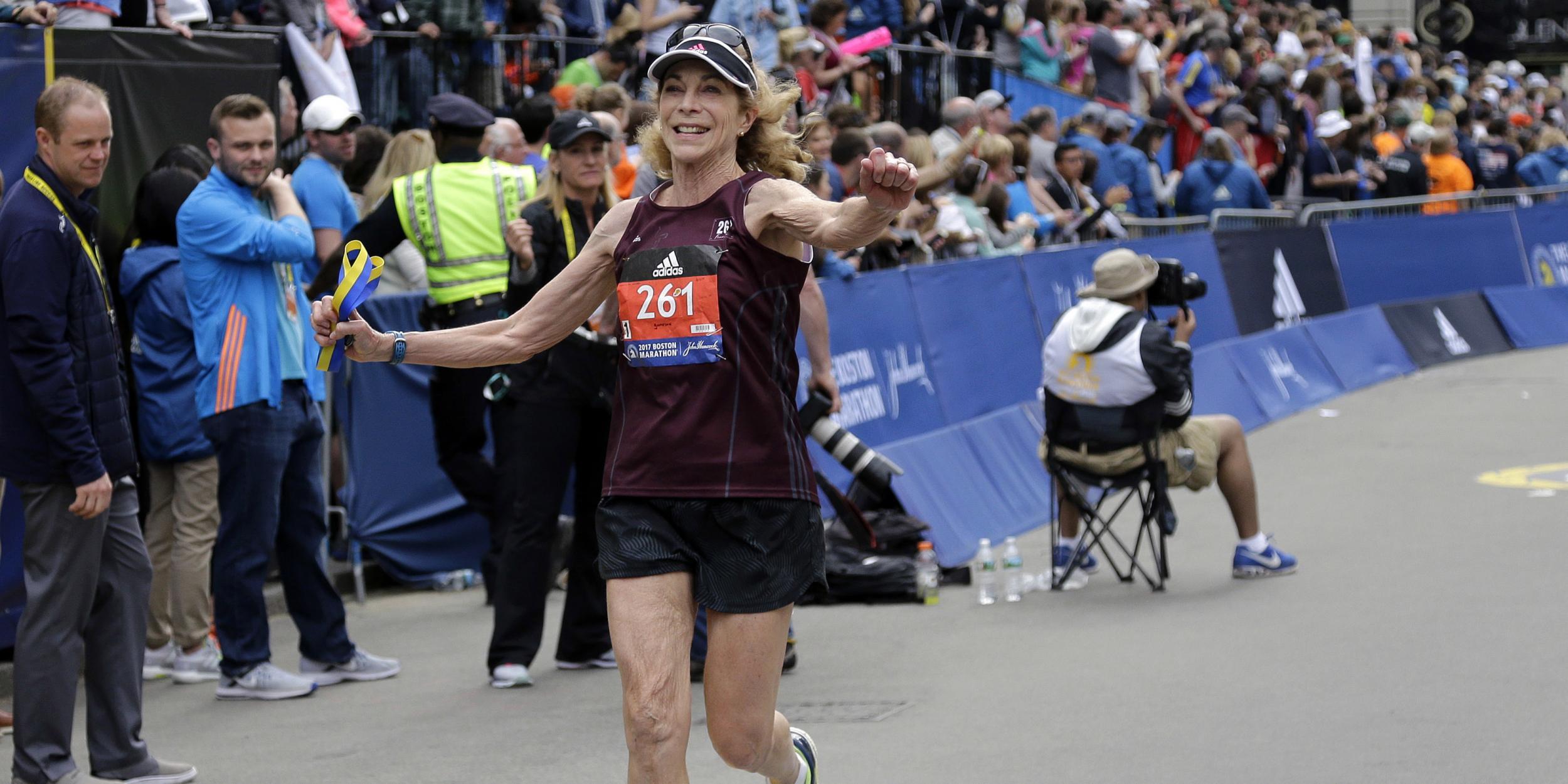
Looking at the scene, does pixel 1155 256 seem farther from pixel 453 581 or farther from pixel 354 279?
pixel 354 279

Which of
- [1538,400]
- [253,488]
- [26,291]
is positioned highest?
[26,291]

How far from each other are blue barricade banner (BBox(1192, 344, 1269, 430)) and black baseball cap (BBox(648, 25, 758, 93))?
9.77 metres

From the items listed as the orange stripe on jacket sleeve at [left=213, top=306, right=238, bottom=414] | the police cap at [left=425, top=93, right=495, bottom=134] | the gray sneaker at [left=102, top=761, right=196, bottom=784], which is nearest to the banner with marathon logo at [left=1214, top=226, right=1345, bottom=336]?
the police cap at [left=425, top=93, right=495, bottom=134]

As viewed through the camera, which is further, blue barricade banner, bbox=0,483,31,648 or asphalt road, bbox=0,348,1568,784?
blue barricade banner, bbox=0,483,31,648

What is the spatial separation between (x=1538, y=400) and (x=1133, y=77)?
756 cm

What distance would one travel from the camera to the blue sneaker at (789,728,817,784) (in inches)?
180

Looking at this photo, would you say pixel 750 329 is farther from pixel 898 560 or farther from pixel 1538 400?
pixel 1538 400

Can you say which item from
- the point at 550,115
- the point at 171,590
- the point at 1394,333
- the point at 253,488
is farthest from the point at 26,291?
the point at 1394,333

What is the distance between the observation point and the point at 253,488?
6.73 m

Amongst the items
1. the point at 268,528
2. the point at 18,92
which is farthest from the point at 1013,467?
the point at 18,92

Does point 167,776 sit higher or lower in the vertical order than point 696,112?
lower

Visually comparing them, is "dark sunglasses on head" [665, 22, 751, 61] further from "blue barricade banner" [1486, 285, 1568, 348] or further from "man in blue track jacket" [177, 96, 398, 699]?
"blue barricade banner" [1486, 285, 1568, 348]

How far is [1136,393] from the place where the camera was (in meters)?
8.56

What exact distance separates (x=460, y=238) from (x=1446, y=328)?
13.8m
